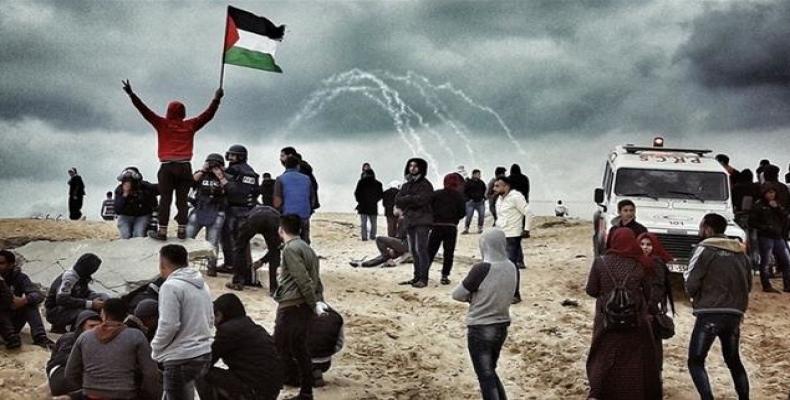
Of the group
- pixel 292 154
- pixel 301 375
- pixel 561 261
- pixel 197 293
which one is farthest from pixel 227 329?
pixel 561 261

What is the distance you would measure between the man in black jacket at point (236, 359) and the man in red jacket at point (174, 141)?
16.7 feet

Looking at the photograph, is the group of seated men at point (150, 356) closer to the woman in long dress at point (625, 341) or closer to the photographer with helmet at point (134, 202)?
the woman in long dress at point (625, 341)

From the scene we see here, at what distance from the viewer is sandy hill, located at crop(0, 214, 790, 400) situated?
9.95 m

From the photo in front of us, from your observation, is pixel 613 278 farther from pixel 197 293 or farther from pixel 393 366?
pixel 393 366

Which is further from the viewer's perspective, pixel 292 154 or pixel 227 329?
pixel 292 154

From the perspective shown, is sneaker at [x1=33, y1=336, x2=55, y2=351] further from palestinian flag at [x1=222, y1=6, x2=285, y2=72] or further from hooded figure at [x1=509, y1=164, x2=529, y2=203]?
hooded figure at [x1=509, y1=164, x2=529, y2=203]

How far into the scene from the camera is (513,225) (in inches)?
526

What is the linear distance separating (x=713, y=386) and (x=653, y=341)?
3.70 meters

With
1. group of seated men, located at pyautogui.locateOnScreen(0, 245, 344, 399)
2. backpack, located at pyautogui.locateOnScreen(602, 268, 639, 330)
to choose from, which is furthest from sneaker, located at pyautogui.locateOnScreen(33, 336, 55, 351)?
backpack, located at pyautogui.locateOnScreen(602, 268, 639, 330)

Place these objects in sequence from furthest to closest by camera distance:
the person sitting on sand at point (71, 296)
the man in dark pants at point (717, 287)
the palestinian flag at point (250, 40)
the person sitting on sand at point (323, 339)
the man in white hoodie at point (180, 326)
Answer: the palestinian flag at point (250, 40) → the person sitting on sand at point (71, 296) → the person sitting on sand at point (323, 339) → the man in dark pants at point (717, 287) → the man in white hoodie at point (180, 326)

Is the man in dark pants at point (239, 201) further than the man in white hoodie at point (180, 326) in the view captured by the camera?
Yes

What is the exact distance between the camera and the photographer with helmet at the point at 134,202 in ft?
43.1

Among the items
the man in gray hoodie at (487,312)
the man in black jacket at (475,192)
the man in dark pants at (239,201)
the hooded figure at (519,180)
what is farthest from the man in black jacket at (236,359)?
the man in black jacket at (475,192)

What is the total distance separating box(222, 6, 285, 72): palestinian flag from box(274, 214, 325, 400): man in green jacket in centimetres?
628
